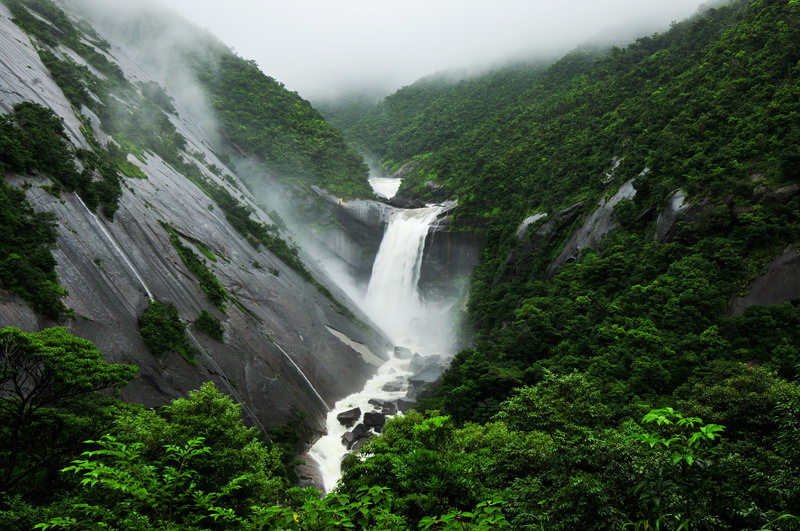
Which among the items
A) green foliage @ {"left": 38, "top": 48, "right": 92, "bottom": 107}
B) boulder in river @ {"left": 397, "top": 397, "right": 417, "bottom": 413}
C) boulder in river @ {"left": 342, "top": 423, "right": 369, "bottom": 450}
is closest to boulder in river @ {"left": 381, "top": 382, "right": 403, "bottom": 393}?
boulder in river @ {"left": 397, "top": 397, "right": 417, "bottom": 413}

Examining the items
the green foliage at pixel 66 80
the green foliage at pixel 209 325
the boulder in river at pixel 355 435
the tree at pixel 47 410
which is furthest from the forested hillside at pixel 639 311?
the green foliage at pixel 66 80

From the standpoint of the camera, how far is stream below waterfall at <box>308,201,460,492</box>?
22547 mm

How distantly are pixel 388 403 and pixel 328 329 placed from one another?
7.41 m

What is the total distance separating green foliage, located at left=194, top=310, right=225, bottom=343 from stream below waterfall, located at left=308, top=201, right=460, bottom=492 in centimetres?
704

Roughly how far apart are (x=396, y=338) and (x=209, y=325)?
2606cm

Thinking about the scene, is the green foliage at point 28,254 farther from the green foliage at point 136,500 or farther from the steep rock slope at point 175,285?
the green foliage at point 136,500

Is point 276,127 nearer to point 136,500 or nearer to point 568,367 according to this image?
point 568,367

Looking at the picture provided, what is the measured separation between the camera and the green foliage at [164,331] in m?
16.7

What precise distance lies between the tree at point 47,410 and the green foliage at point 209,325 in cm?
1215

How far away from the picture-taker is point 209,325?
20.7 metres

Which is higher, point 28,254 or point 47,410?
point 28,254

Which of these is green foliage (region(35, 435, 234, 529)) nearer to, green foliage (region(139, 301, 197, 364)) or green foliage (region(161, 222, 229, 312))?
green foliage (region(139, 301, 197, 364))

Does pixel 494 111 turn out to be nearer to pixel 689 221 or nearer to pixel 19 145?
pixel 689 221

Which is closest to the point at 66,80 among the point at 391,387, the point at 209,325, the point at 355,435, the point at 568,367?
the point at 209,325
